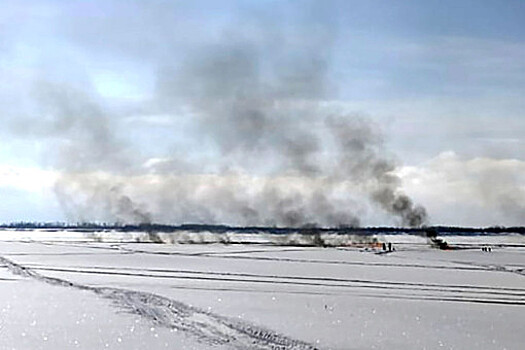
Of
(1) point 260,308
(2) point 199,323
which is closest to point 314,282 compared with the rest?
(1) point 260,308

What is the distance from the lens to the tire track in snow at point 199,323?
8914 millimetres

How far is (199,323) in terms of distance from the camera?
10.5 meters

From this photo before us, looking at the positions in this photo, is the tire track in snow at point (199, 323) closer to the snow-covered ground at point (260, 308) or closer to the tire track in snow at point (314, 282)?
the snow-covered ground at point (260, 308)

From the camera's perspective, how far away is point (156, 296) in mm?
13789

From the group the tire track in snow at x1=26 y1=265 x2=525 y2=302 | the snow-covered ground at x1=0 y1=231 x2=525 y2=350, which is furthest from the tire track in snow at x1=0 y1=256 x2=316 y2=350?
the tire track in snow at x1=26 y1=265 x2=525 y2=302

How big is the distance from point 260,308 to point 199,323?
190 centimetres

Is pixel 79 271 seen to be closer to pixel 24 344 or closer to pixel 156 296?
pixel 156 296

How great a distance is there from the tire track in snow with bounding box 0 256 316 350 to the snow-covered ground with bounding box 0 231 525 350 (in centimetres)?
1

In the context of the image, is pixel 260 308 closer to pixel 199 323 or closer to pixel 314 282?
pixel 199 323

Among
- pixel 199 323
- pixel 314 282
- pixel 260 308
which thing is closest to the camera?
pixel 199 323

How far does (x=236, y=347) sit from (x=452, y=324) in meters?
3.32

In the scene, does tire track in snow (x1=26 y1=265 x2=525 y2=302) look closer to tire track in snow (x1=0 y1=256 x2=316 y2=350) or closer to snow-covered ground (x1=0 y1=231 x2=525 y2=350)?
snow-covered ground (x1=0 y1=231 x2=525 y2=350)

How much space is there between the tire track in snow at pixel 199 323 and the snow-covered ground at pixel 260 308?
0.6 inches

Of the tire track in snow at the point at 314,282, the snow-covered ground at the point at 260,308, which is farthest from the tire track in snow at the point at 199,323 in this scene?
the tire track in snow at the point at 314,282
